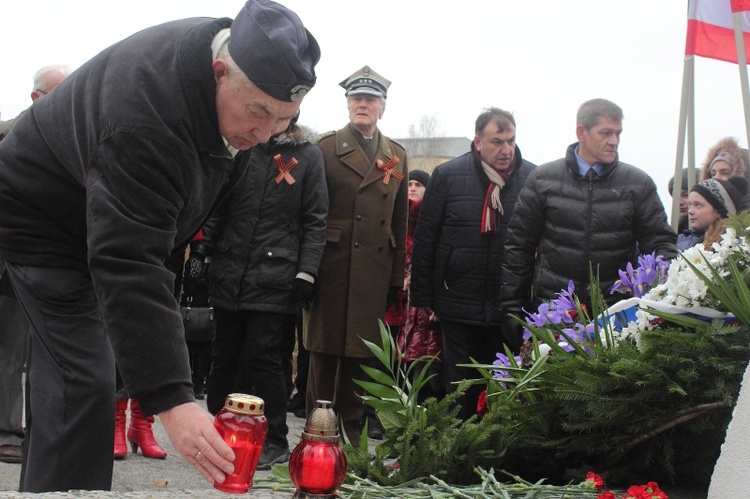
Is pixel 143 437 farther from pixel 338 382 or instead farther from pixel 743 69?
pixel 743 69

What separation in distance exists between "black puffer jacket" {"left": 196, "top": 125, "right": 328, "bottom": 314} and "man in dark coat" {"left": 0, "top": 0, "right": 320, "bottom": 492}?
2.23 m

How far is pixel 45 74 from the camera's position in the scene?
18.3 ft

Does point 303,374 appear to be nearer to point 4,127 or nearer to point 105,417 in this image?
point 4,127

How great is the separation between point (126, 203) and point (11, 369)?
313cm

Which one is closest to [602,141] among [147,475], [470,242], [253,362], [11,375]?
[470,242]

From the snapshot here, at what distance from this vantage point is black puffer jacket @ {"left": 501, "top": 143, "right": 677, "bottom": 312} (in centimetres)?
514

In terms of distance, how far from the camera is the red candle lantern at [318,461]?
1.96 m

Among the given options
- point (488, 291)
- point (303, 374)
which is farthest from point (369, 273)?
point (303, 374)

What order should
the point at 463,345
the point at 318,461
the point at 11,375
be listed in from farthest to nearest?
the point at 463,345
the point at 11,375
the point at 318,461

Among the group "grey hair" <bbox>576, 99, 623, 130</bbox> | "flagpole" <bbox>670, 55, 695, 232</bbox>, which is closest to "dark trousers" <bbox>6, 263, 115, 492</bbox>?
"grey hair" <bbox>576, 99, 623, 130</bbox>

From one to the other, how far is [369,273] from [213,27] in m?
3.36

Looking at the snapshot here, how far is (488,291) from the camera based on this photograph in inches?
228

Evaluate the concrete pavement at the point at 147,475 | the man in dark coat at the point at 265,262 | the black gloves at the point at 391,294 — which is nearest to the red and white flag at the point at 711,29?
the black gloves at the point at 391,294

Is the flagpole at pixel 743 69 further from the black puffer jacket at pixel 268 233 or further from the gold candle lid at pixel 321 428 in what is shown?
the gold candle lid at pixel 321 428
